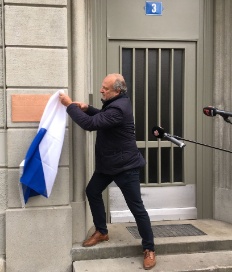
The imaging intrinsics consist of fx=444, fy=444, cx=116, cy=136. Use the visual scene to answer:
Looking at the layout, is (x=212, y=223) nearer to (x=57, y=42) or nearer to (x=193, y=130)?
(x=193, y=130)

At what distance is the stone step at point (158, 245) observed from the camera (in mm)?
4828

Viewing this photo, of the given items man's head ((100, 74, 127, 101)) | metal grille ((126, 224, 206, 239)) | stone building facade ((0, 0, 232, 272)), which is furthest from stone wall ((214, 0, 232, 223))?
stone building facade ((0, 0, 232, 272))

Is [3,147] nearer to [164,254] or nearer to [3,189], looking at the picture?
[3,189]

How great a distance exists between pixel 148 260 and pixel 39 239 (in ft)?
3.84

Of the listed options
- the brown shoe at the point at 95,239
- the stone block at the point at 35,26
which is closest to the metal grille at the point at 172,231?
the brown shoe at the point at 95,239

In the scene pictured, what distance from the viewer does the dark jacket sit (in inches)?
172

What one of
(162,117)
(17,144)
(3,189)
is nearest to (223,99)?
(162,117)

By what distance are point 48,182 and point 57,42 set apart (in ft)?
4.82

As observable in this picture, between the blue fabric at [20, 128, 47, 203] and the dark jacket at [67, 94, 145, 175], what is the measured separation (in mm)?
480

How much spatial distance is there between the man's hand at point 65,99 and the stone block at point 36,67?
16 cm

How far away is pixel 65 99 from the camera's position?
455cm

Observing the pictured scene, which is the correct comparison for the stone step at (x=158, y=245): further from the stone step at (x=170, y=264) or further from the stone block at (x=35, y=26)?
the stone block at (x=35, y=26)

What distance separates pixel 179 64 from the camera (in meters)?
5.85

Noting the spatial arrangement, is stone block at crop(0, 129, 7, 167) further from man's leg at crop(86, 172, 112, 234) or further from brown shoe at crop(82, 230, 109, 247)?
brown shoe at crop(82, 230, 109, 247)
